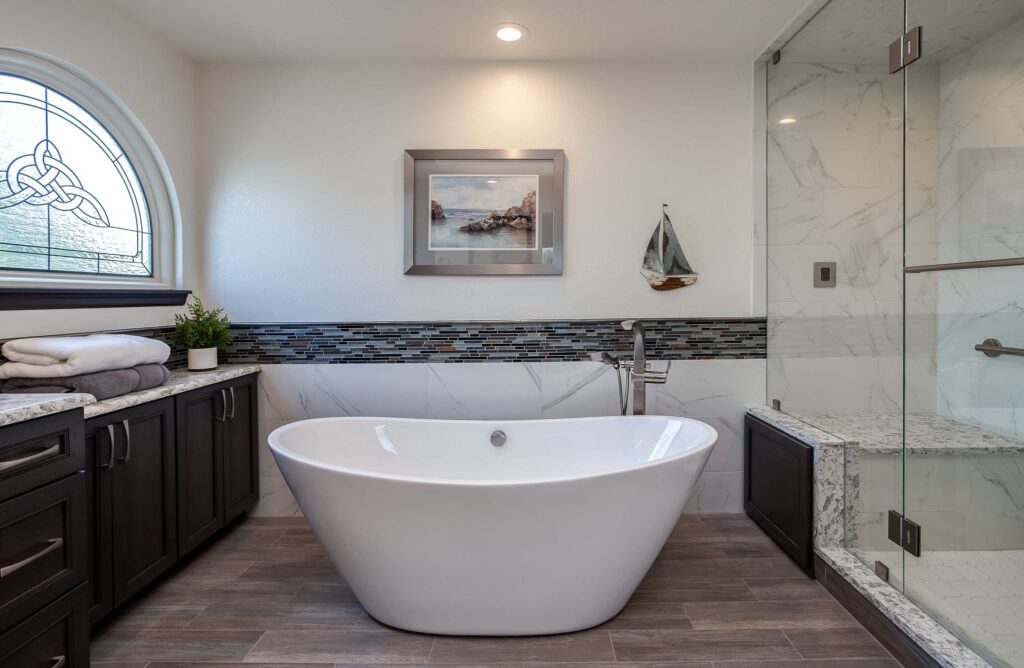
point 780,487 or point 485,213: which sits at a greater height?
point 485,213

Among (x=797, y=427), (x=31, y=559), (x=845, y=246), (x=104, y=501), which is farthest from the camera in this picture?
(x=797, y=427)

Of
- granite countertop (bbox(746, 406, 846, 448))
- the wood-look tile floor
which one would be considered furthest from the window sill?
granite countertop (bbox(746, 406, 846, 448))

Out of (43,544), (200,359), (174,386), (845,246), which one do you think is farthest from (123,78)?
(845,246)

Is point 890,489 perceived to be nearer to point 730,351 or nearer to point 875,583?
point 875,583

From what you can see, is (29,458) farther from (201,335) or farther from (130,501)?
(201,335)

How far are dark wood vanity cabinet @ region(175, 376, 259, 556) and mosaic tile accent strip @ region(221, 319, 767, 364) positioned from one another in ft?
0.85

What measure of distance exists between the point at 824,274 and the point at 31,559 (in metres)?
2.94

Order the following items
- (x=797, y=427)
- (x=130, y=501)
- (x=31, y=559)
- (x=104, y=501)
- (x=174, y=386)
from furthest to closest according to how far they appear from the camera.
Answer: (x=797, y=427), (x=174, y=386), (x=130, y=501), (x=104, y=501), (x=31, y=559)

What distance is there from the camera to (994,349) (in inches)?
69.0

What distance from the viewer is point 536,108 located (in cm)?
291

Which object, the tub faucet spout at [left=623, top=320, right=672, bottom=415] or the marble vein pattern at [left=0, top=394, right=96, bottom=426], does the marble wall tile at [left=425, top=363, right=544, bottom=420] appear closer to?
the tub faucet spout at [left=623, top=320, right=672, bottom=415]

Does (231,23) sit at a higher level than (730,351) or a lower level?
higher

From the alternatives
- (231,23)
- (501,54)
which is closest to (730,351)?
(501,54)

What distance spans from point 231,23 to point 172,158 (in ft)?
2.35
